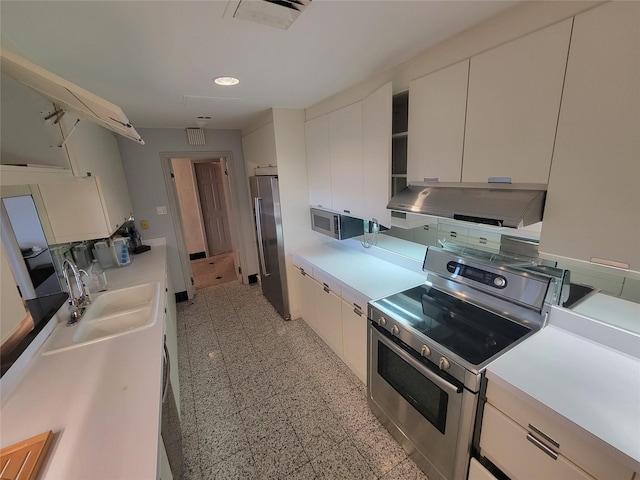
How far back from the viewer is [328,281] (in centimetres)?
233

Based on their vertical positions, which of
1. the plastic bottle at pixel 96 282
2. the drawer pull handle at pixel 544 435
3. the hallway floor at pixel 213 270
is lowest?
the hallway floor at pixel 213 270

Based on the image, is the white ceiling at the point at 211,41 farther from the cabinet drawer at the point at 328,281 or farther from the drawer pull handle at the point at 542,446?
the drawer pull handle at the point at 542,446

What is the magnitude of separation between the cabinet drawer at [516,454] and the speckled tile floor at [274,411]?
1.88ft

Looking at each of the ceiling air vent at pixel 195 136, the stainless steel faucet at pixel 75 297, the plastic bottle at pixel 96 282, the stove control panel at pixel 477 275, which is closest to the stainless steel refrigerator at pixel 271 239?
the ceiling air vent at pixel 195 136

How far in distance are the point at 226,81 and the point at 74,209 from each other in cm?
129

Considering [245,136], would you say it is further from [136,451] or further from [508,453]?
[508,453]

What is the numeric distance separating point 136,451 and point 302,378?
5.18 ft

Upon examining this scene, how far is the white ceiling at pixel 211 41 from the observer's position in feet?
3.35

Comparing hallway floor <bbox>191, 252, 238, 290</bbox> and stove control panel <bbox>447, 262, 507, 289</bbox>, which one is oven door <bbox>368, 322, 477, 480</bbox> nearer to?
stove control panel <bbox>447, 262, 507, 289</bbox>

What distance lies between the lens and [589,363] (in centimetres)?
117

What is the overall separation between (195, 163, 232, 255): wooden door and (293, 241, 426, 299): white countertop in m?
3.27

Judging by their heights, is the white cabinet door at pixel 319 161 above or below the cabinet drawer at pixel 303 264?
above

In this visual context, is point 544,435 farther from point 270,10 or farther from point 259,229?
point 259,229

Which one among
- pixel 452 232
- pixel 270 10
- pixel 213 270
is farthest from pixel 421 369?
pixel 213 270
